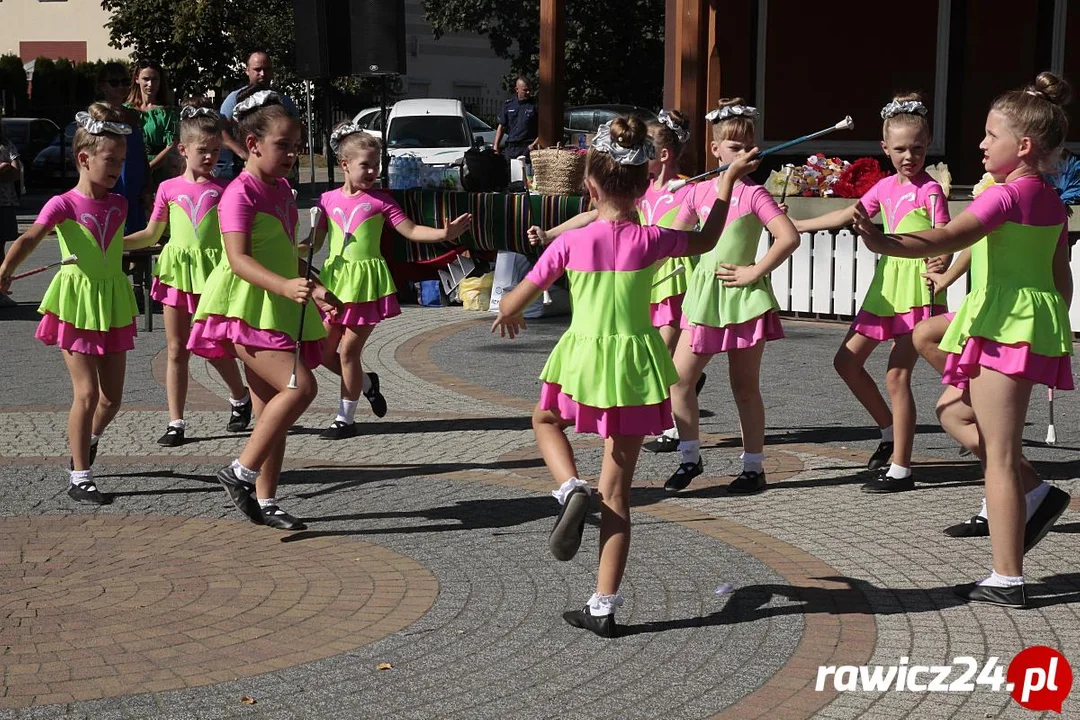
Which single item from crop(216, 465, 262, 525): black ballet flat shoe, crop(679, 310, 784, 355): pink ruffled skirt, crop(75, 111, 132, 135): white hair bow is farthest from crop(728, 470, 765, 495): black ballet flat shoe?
crop(75, 111, 132, 135): white hair bow

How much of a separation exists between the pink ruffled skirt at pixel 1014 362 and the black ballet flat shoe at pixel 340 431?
4191mm

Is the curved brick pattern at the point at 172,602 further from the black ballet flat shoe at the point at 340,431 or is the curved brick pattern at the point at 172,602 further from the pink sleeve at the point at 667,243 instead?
the black ballet flat shoe at the point at 340,431

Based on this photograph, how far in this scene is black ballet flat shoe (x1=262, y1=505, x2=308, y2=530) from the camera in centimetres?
652

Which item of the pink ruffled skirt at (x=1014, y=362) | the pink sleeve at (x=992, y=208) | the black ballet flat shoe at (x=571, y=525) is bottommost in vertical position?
the black ballet flat shoe at (x=571, y=525)

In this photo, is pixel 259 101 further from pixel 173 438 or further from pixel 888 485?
pixel 888 485

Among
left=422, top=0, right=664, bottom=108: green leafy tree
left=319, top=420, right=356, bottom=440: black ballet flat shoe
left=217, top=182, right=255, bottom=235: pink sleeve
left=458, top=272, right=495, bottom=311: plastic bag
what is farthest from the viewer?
left=422, top=0, right=664, bottom=108: green leafy tree

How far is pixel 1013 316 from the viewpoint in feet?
17.8

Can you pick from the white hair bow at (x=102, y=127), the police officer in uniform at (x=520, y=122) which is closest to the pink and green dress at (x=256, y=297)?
the white hair bow at (x=102, y=127)

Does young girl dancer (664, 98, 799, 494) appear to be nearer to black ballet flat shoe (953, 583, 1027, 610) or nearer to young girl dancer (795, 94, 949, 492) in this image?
young girl dancer (795, 94, 949, 492)

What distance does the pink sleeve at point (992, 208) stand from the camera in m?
5.23

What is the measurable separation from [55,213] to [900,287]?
161 inches

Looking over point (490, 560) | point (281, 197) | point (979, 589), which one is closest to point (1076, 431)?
point (979, 589)

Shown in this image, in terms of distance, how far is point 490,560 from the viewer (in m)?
6.10

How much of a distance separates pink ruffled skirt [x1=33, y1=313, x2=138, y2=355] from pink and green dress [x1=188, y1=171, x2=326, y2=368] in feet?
2.27
